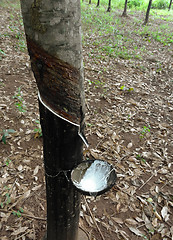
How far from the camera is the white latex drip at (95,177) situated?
1.23m

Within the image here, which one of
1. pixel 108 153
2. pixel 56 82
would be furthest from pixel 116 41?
pixel 56 82

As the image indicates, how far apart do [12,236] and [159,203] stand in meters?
1.88

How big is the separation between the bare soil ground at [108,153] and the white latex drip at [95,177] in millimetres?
1299

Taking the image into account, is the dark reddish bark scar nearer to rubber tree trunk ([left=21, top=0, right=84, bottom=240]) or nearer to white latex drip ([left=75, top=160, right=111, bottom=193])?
rubber tree trunk ([left=21, top=0, right=84, bottom=240])

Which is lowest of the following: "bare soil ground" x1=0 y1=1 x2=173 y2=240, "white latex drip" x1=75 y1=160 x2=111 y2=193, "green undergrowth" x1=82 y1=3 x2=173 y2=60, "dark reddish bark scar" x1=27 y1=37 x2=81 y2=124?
"bare soil ground" x1=0 y1=1 x2=173 y2=240

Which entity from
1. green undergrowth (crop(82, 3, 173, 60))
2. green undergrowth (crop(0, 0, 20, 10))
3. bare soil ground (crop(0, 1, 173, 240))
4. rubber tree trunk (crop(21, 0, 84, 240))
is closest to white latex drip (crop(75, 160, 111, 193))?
rubber tree trunk (crop(21, 0, 84, 240))

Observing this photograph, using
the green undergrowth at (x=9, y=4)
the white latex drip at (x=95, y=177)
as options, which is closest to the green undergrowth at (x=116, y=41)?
the green undergrowth at (x=9, y=4)

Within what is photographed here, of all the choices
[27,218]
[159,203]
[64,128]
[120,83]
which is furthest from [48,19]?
[120,83]

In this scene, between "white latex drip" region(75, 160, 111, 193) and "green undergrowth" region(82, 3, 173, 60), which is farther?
"green undergrowth" region(82, 3, 173, 60)

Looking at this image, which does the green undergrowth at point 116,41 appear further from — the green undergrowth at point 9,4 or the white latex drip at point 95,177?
the white latex drip at point 95,177

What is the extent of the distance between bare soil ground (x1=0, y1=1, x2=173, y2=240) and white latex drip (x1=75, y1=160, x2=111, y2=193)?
4.26 feet

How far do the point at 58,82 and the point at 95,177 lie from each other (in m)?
0.71

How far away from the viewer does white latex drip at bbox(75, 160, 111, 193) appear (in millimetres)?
1234

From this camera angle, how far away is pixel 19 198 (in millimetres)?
2439
